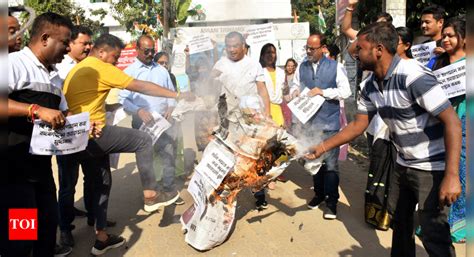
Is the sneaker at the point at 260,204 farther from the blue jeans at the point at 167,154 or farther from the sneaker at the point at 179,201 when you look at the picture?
the blue jeans at the point at 167,154

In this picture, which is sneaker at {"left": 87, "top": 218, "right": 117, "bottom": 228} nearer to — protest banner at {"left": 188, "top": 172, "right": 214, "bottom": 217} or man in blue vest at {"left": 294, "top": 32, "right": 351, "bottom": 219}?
protest banner at {"left": 188, "top": 172, "right": 214, "bottom": 217}

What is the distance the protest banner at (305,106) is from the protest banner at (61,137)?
226 cm

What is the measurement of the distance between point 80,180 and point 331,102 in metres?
3.81

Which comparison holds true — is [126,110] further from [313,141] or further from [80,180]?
[313,141]

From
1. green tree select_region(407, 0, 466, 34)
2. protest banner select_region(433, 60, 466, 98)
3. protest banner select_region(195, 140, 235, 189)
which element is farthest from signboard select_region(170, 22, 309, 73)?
green tree select_region(407, 0, 466, 34)

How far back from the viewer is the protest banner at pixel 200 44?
16.3 ft

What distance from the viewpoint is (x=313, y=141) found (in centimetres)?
378

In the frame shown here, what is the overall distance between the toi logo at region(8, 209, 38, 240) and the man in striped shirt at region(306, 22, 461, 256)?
251 centimetres

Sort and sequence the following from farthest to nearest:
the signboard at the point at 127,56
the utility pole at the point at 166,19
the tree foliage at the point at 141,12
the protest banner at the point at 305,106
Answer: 1. the signboard at the point at 127,56
2. the tree foliage at the point at 141,12
3. the utility pole at the point at 166,19
4. the protest banner at the point at 305,106

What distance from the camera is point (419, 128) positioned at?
2.52 m

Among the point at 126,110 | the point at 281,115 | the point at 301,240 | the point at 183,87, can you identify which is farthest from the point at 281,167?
the point at 183,87

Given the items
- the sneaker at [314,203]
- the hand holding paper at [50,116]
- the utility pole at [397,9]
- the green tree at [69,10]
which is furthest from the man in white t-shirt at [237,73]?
the green tree at [69,10]

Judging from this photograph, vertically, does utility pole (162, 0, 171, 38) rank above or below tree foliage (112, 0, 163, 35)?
below

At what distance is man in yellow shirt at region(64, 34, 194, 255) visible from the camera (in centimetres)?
329
